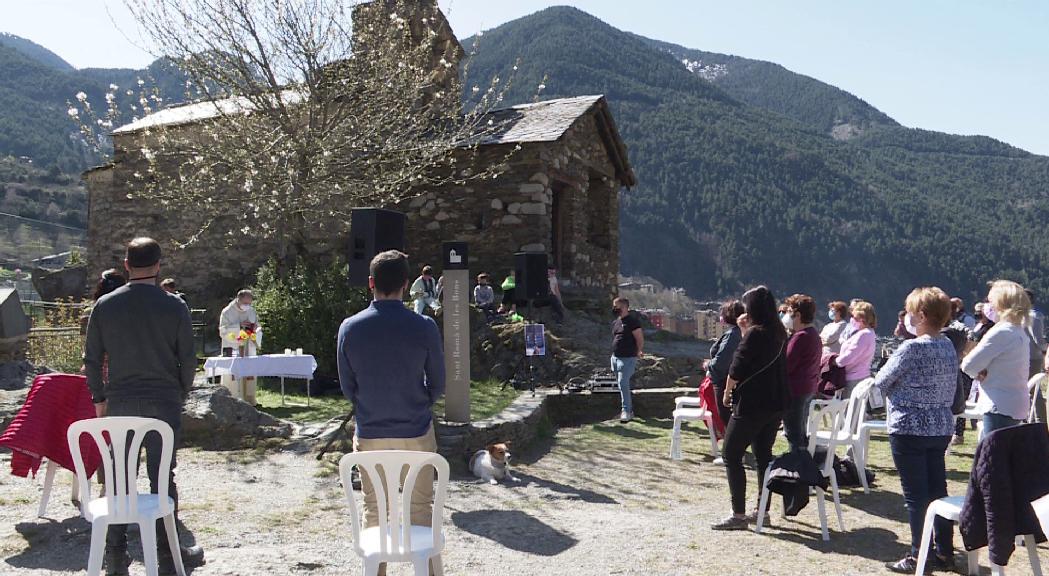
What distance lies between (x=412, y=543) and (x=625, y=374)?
677 cm

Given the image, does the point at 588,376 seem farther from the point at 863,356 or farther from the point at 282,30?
the point at 282,30

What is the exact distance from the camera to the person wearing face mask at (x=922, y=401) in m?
4.08

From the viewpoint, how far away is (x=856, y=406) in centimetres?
603

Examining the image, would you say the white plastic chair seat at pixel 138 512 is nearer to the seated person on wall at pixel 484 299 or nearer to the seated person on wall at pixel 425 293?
the seated person on wall at pixel 425 293

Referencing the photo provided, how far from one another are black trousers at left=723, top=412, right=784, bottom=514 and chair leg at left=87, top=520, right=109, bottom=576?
3.35 meters

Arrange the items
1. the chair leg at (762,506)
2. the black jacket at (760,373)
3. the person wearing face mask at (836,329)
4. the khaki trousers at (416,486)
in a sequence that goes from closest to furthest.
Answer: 1. the khaki trousers at (416,486)
2. the black jacket at (760,373)
3. the chair leg at (762,506)
4. the person wearing face mask at (836,329)

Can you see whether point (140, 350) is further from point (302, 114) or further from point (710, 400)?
point (302, 114)

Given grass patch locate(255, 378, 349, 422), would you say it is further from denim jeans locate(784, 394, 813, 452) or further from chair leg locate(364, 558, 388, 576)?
chair leg locate(364, 558, 388, 576)

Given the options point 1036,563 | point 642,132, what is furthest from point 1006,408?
point 642,132

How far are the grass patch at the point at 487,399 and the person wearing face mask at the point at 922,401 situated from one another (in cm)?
425

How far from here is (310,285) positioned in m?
11.1

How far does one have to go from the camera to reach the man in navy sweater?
3.38 meters

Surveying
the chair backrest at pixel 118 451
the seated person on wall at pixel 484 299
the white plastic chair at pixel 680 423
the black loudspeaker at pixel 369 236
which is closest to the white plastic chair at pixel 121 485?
the chair backrest at pixel 118 451

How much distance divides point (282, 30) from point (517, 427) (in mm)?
8677
